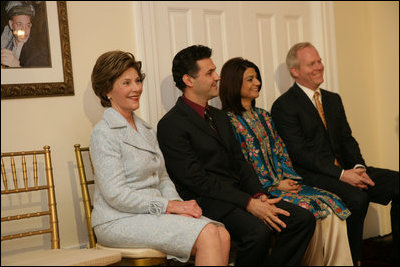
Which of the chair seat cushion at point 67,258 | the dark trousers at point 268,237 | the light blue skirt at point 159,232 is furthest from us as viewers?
the dark trousers at point 268,237

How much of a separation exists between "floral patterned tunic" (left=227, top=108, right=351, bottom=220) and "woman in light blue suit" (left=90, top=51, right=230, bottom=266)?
70 cm

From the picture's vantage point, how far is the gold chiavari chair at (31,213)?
7.09 ft

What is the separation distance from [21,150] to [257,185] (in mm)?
1315

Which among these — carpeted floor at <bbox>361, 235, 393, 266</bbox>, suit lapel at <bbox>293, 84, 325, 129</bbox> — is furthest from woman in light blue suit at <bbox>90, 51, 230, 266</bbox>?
carpeted floor at <bbox>361, 235, 393, 266</bbox>

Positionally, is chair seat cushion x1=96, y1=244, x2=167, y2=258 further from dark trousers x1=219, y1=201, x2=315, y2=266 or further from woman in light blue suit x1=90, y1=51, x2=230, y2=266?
dark trousers x1=219, y1=201, x2=315, y2=266

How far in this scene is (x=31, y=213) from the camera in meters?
2.55

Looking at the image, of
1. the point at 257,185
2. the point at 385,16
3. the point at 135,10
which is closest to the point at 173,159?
the point at 257,185

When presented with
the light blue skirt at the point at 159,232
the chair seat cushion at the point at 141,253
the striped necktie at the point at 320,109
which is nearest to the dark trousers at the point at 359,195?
the striped necktie at the point at 320,109

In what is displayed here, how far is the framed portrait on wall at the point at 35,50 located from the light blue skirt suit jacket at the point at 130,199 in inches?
21.6

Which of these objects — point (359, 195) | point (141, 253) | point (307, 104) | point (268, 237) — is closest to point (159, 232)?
point (141, 253)

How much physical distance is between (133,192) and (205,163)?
59 centimetres

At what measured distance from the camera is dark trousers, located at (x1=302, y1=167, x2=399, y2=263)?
3.14m

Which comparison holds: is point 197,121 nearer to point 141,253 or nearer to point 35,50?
point 141,253

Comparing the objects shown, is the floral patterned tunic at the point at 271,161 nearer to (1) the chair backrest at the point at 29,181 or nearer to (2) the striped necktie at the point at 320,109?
(2) the striped necktie at the point at 320,109
